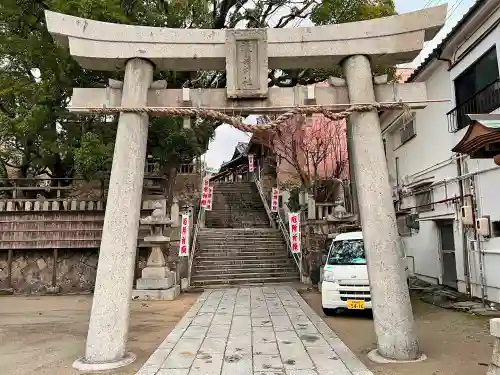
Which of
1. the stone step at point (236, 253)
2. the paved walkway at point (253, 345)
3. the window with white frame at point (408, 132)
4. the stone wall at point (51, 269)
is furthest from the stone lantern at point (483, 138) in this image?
the stone step at point (236, 253)

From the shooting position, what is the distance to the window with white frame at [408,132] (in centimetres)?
1560

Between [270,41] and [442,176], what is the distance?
9062mm

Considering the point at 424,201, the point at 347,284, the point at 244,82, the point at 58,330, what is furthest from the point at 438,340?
the point at 424,201

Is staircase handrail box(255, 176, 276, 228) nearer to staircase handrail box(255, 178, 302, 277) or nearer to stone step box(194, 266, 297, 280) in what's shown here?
staircase handrail box(255, 178, 302, 277)

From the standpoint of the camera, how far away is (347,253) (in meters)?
10.8

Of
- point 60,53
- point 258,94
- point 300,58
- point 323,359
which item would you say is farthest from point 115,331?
point 60,53

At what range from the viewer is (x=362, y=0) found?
515 inches

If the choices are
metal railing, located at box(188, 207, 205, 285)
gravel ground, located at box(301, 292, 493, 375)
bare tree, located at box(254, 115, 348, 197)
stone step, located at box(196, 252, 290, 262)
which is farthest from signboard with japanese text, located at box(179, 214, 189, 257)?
bare tree, located at box(254, 115, 348, 197)

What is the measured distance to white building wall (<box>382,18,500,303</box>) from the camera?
1041 cm

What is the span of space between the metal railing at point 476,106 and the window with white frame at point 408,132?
2911 mm

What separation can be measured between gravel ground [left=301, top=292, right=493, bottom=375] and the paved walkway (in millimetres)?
347

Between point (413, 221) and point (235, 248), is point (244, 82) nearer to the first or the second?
point (413, 221)

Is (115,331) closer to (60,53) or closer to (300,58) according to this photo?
(300,58)

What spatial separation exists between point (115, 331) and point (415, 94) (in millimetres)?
6202
